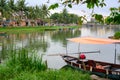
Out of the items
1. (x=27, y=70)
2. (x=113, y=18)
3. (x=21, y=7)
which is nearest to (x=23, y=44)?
(x=27, y=70)

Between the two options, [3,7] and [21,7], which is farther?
[21,7]

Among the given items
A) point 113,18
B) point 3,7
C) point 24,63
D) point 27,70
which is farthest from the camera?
point 3,7

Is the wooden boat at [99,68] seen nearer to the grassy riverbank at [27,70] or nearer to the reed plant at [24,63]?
the grassy riverbank at [27,70]

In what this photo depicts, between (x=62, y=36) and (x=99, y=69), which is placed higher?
(x=99, y=69)

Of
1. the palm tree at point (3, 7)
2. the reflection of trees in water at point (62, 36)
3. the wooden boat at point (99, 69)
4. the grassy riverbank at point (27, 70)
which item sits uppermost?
the palm tree at point (3, 7)

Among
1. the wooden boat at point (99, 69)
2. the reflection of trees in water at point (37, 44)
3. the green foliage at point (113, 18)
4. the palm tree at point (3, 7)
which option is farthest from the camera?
the palm tree at point (3, 7)

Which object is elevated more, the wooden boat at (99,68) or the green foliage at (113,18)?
the green foliage at (113,18)

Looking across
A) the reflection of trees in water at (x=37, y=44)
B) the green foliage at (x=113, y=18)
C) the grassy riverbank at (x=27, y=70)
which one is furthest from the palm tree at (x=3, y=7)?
the green foliage at (x=113, y=18)

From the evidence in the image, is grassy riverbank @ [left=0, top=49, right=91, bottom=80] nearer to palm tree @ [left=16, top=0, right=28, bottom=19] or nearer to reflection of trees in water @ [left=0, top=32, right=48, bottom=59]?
reflection of trees in water @ [left=0, top=32, right=48, bottom=59]

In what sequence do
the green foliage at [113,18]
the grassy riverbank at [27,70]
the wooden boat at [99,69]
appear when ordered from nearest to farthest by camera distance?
the green foliage at [113,18], the grassy riverbank at [27,70], the wooden boat at [99,69]

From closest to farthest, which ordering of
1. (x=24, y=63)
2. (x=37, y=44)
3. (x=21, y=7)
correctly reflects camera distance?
(x=24, y=63) < (x=37, y=44) < (x=21, y=7)

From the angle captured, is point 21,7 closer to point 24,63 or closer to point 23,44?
point 23,44

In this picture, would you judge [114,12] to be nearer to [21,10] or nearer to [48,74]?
[48,74]

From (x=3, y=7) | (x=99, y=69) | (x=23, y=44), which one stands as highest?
(x=3, y=7)
